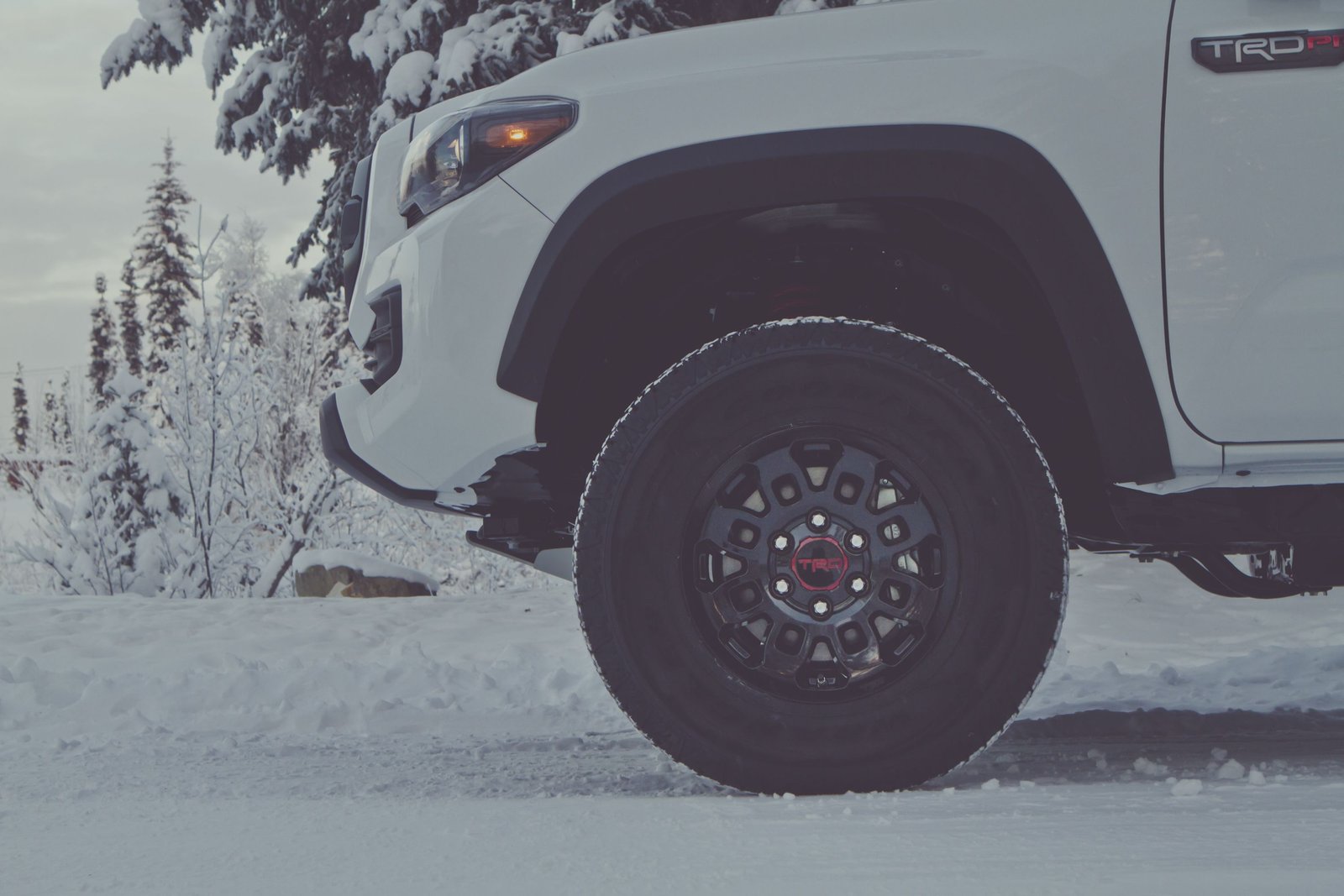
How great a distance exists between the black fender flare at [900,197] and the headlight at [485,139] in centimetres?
18

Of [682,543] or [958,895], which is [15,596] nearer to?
[682,543]

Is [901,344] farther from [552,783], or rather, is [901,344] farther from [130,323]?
[130,323]

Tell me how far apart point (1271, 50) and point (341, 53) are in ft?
30.6

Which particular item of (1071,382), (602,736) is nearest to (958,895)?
(1071,382)

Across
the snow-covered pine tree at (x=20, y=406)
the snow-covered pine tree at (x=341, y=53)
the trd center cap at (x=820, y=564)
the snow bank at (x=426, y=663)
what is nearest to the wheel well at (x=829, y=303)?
the trd center cap at (x=820, y=564)

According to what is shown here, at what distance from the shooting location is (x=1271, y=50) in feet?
7.64

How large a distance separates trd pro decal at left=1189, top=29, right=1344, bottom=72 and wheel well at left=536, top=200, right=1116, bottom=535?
53cm

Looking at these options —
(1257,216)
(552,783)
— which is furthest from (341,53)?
(1257,216)

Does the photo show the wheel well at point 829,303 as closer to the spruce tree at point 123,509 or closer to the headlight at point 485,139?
the headlight at point 485,139

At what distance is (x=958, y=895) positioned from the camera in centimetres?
173

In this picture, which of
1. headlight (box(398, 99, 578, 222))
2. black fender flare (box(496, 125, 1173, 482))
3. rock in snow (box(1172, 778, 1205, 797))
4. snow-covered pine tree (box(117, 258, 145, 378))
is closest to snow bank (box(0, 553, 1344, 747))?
rock in snow (box(1172, 778, 1205, 797))

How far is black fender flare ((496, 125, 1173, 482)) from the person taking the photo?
7.75 ft

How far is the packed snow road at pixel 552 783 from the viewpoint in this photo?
1881 mm

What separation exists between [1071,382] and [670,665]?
114 centimetres
